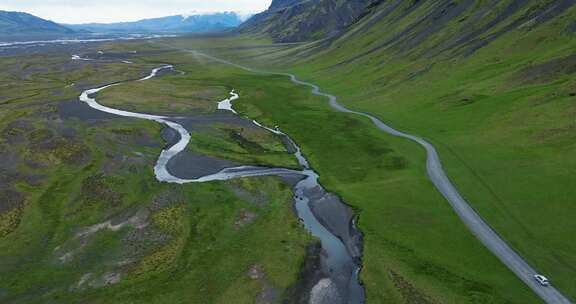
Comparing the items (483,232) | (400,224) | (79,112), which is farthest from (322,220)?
(79,112)

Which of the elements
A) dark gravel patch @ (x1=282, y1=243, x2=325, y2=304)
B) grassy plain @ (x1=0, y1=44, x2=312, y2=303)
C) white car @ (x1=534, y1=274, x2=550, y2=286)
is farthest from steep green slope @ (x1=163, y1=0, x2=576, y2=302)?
grassy plain @ (x1=0, y1=44, x2=312, y2=303)

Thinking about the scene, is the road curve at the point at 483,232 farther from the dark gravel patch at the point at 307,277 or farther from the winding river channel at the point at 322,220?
the dark gravel patch at the point at 307,277

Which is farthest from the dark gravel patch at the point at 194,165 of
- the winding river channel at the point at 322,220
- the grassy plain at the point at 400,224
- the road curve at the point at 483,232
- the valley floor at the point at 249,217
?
the road curve at the point at 483,232

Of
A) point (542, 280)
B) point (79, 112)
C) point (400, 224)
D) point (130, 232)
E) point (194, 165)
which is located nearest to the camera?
point (542, 280)

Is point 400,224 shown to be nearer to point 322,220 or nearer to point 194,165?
point 322,220

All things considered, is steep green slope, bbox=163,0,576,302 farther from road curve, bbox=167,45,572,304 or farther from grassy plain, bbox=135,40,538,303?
road curve, bbox=167,45,572,304

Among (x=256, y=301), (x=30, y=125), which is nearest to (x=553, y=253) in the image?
(x=256, y=301)
